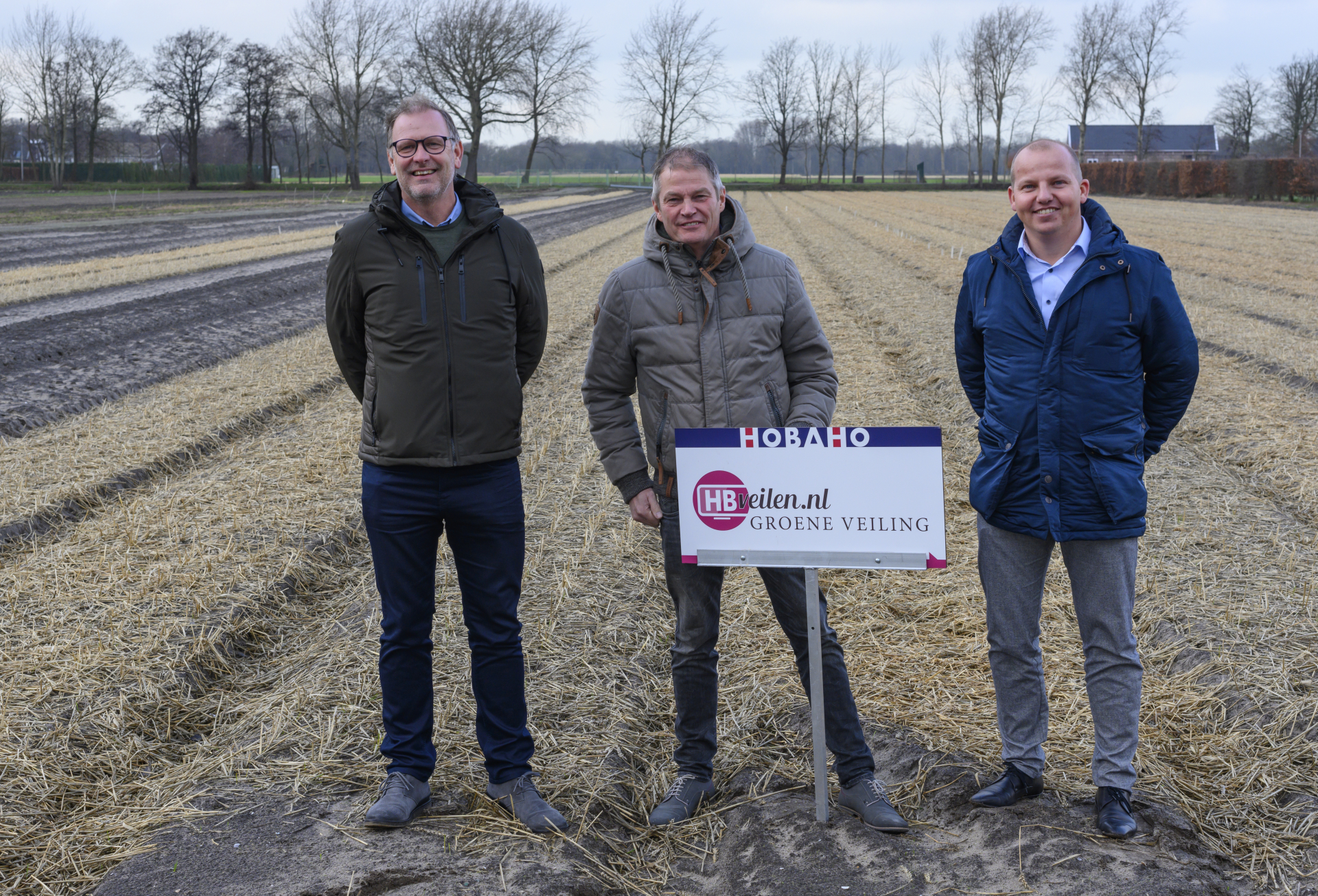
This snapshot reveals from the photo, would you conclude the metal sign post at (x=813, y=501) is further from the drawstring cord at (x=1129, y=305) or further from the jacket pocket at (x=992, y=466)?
the drawstring cord at (x=1129, y=305)

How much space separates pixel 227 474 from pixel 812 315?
5.93m

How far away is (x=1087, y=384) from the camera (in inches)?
130

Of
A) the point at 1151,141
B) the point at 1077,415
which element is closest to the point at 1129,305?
the point at 1077,415

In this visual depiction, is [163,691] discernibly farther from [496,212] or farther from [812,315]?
[812,315]

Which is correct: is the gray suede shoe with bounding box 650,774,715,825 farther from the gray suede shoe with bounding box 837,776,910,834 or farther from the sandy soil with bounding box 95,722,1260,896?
the gray suede shoe with bounding box 837,776,910,834

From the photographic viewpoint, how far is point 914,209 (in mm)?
48875

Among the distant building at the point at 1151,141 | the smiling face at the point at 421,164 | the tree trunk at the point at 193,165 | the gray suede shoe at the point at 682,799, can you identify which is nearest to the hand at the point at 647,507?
the gray suede shoe at the point at 682,799

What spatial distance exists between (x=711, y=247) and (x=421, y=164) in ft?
3.17

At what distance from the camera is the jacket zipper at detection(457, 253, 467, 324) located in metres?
3.52

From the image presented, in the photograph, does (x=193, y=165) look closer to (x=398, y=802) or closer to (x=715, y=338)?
(x=398, y=802)

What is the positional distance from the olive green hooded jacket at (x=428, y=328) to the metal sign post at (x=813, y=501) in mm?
694

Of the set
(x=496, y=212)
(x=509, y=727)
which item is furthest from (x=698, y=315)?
(x=509, y=727)

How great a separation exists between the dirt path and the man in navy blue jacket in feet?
29.8

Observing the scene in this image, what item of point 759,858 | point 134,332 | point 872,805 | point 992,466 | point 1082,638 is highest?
point 992,466
